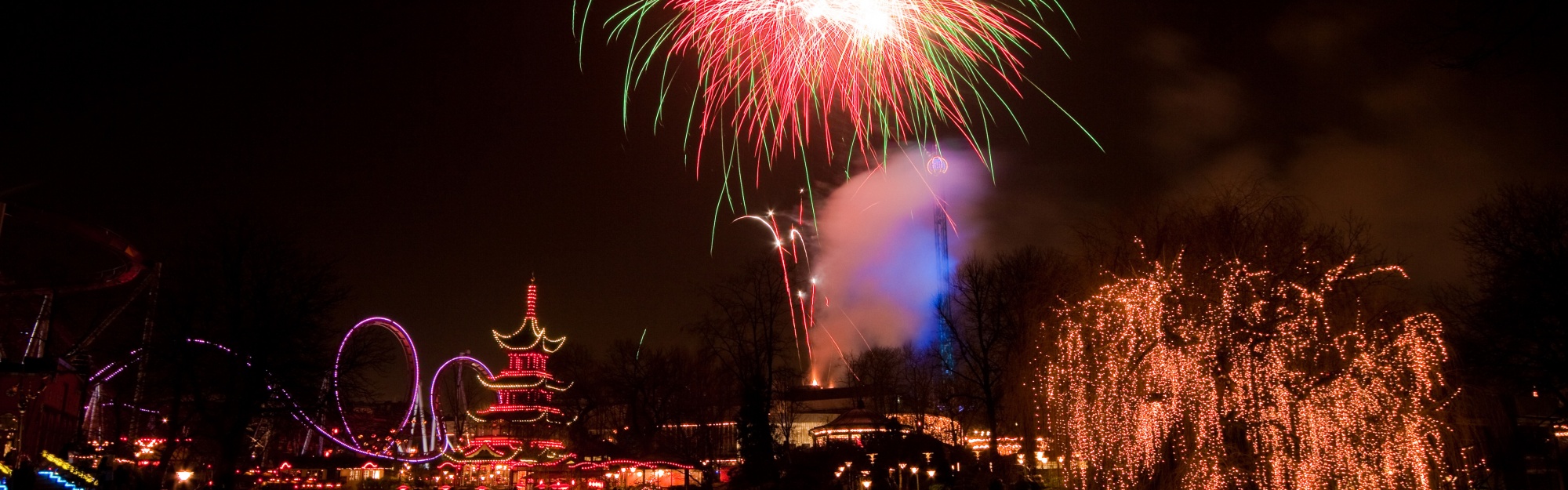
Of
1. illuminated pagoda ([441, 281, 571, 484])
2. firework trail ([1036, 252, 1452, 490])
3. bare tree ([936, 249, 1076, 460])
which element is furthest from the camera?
illuminated pagoda ([441, 281, 571, 484])

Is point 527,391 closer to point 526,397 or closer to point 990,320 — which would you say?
point 526,397

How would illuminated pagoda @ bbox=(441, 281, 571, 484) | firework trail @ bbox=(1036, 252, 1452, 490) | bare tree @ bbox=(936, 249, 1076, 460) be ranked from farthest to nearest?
illuminated pagoda @ bbox=(441, 281, 571, 484)
bare tree @ bbox=(936, 249, 1076, 460)
firework trail @ bbox=(1036, 252, 1452, 490)

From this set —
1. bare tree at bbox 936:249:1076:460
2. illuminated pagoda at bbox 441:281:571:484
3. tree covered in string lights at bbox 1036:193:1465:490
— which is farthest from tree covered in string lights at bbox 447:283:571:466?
tree covered in string lights at bbox 1036:193:1465:490

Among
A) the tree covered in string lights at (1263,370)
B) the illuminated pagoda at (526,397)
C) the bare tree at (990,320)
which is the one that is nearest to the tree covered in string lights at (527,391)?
the illuminated pagoda at (526,397)

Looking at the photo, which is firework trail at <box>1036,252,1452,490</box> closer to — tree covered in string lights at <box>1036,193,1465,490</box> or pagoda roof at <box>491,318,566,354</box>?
tree covered in string lights at <box>1036,193,1465,490</box>

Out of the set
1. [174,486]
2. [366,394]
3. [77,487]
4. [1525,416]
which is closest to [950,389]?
[1525,416]

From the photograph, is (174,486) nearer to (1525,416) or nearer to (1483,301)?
(1483,301)

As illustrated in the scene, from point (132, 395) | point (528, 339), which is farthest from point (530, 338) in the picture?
point (132, 395)

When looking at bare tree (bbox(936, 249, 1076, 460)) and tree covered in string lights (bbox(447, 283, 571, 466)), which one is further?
tree covered in string lights (bbox(447, 283, 571, 466))

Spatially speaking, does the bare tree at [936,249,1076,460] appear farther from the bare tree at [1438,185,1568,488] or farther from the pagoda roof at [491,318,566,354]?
the pagoda roof at [491,318,566,354]
